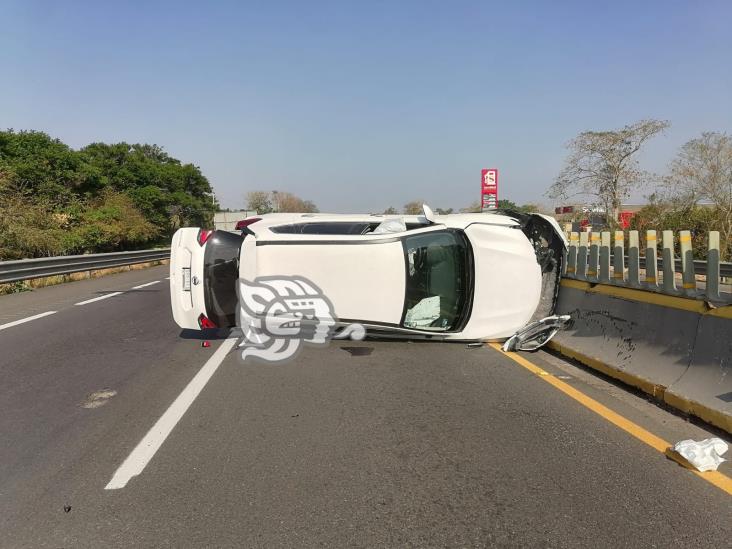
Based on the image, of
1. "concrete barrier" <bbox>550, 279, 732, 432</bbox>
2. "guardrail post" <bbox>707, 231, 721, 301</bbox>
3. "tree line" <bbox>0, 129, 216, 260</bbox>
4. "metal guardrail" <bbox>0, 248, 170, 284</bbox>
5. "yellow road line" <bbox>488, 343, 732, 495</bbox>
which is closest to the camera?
"yellow road line" <bbox>488, 343, 732, 495</bbox>

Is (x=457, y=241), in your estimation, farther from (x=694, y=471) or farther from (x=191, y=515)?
(x=191, y=515)

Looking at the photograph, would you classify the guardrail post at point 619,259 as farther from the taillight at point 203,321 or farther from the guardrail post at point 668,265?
the taillight at point 203,321

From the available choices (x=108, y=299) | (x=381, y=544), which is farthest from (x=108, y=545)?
(x=108, y=299)

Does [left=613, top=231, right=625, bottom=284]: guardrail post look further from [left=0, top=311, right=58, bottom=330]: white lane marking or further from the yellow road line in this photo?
[left=0, top=311, right=58, bottom=330]: white lane marking

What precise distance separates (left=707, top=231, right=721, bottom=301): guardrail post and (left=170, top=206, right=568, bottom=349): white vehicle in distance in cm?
224

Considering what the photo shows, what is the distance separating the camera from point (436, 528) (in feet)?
9.70

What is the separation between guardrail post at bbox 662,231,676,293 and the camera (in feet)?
16.7

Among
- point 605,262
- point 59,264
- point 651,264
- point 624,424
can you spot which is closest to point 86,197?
point 59,264

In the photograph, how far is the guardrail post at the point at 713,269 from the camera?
4.53m

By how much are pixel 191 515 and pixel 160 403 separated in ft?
7.22

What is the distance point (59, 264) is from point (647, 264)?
55.9ft

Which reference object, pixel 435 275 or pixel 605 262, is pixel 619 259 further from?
pixel 435 275

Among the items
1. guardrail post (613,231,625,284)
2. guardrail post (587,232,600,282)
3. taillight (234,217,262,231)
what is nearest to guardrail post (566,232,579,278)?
guardrail post (587,232,600,282)

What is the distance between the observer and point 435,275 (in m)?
6.75
